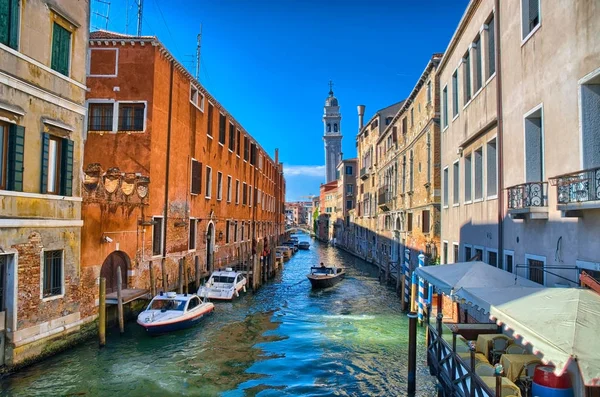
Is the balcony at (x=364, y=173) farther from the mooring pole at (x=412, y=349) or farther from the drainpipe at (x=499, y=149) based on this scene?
the mooring pole at (x=412, y=349)

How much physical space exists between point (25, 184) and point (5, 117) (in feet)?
4.36

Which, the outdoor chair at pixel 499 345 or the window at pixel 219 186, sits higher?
the window at pixel 219 186

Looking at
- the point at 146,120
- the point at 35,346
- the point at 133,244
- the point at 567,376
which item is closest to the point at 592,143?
the point at 567,376

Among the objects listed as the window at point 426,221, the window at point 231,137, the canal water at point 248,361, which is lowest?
the canal water at point 248,361

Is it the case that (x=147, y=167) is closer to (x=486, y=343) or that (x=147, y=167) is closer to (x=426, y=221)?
(x=426, y=221)

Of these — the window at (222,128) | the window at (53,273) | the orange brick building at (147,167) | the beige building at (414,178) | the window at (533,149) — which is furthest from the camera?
the window at (222,128)

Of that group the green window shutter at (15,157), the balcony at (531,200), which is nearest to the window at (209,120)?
the green window shutter at (15,157)

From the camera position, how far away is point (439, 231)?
16.2m

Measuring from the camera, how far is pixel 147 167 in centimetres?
1509

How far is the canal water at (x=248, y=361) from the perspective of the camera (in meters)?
8.68

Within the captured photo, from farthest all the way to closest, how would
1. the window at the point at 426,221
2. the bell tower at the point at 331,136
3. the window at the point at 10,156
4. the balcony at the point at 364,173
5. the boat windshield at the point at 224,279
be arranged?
the bell tower at the point at 331,136
the balcony at the point at 364,173
the boat windshield at the point at 224,279
the window at the point at 426,221
the window at the point at 10,156

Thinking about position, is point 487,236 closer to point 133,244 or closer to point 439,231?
point 439,231

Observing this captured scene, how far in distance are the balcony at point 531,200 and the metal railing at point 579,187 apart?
808 mm

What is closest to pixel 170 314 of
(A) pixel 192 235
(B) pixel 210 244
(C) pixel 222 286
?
(C) pixel 222 286
